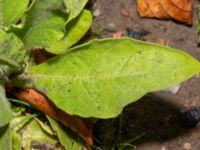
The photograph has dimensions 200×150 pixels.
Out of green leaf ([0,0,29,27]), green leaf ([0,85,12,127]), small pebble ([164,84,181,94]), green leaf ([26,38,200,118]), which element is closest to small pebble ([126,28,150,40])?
small pebble ([164,84,181,94])

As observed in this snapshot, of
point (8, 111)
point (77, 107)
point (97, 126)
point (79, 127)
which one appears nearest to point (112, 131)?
point (97, 126)

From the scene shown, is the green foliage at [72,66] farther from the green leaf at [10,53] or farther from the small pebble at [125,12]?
the small pebble at [125,12]

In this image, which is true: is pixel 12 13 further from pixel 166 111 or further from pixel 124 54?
pixel 166 111

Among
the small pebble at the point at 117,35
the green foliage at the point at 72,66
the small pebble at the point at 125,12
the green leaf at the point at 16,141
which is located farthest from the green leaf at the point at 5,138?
the small pebble at the point at 125,12

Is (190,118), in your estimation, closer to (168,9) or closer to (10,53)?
(168,9)

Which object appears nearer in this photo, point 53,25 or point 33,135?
point 53,25

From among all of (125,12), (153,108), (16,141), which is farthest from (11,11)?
(153,108)

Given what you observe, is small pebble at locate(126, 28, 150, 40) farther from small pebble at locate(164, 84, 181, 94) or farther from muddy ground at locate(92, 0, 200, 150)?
small pebble at locate(164, 84, 181, 94)
